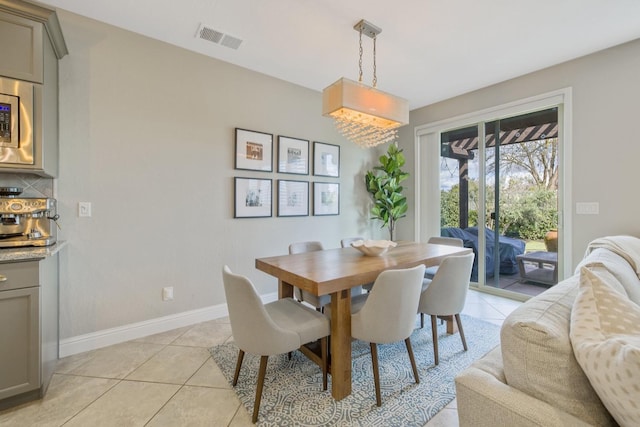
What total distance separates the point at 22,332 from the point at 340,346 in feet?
Answer: 6.06

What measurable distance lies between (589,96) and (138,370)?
4.73m

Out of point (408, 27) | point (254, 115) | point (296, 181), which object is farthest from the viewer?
point (296, 181)

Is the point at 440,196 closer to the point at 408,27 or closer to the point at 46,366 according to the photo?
the point at 408,27

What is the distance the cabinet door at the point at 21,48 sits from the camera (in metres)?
1.73

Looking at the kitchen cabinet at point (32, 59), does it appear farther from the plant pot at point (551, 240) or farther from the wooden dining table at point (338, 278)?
the plant pot at point (551, 240)

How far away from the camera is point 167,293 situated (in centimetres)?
267

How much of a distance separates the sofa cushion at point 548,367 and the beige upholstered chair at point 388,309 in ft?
2.44

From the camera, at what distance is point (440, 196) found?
4270 millimetres

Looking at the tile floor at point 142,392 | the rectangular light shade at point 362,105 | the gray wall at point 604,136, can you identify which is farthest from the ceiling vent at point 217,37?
the gray wall at point 604,136

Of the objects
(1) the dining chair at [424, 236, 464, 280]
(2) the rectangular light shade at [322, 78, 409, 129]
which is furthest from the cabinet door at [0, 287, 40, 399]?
(1) the dining chair at [424, 236, 464, 280]

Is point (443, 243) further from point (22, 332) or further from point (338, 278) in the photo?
point (22, 332)

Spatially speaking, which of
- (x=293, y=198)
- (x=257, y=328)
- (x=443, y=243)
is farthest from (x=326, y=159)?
(x=257, y=328)

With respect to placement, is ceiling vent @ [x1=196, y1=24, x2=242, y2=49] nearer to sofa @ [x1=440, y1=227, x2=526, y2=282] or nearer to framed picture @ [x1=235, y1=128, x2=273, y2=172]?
framed picture @ [x1=235, y1=128, x2=273, y2=172]

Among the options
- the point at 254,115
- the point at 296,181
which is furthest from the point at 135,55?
the point at 296,181
